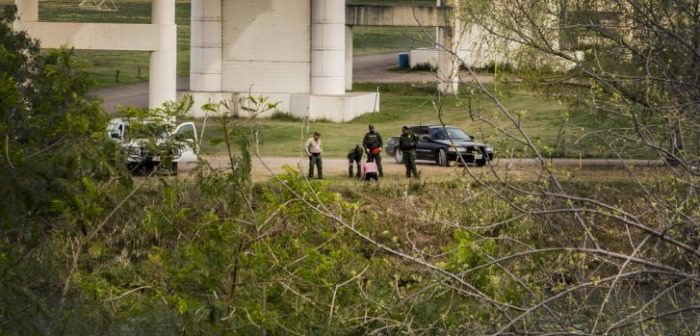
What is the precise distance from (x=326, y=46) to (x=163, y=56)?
10.1 meters

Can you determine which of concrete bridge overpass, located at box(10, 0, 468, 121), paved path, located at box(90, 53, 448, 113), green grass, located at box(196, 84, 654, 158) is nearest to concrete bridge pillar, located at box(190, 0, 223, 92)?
concrete bridge overpass, located at box(10, 0, 468, 121)

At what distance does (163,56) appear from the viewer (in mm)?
48844

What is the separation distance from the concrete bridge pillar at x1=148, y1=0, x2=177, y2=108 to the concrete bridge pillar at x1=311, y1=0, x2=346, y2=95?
30.7 feet

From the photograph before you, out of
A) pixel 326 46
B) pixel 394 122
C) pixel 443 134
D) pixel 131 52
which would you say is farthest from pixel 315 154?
pixel 131 52

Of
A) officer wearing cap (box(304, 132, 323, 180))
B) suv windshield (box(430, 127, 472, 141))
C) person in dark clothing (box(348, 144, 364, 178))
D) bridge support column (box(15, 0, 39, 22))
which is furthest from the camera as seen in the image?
bridge support column (box(15, 0, 39, 22))

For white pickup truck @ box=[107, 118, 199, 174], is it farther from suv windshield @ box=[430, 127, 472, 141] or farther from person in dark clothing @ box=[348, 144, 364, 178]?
suv windshield @ box=[430, 127, 472, 141]

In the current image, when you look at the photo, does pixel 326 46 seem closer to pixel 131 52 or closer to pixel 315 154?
pixel 315 154

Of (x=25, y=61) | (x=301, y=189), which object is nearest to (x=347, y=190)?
(x=25, y=61)

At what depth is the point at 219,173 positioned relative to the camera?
17.0 m

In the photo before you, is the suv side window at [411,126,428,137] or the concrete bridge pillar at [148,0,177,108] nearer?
the suv side window at [411,126,428,137]

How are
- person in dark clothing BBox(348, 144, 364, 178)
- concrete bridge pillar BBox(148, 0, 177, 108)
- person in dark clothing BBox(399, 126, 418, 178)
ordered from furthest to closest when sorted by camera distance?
1. concrete bridge pillar BBox(148, 0, 177, 108)
2. person in dark clothing BBox(348, 144, 364, 178)
3. person in dark clothing BBox(399, 126, 418, 178)

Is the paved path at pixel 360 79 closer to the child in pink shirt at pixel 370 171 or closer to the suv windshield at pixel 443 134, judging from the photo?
the suv windshield at pixel 443 134

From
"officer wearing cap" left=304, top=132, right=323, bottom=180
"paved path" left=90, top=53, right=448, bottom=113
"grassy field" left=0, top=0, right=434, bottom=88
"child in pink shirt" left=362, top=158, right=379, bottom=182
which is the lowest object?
"child in pink shirt" left=362, top=158, right=379, bottom=182

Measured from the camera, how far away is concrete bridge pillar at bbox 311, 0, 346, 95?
2263 inches
